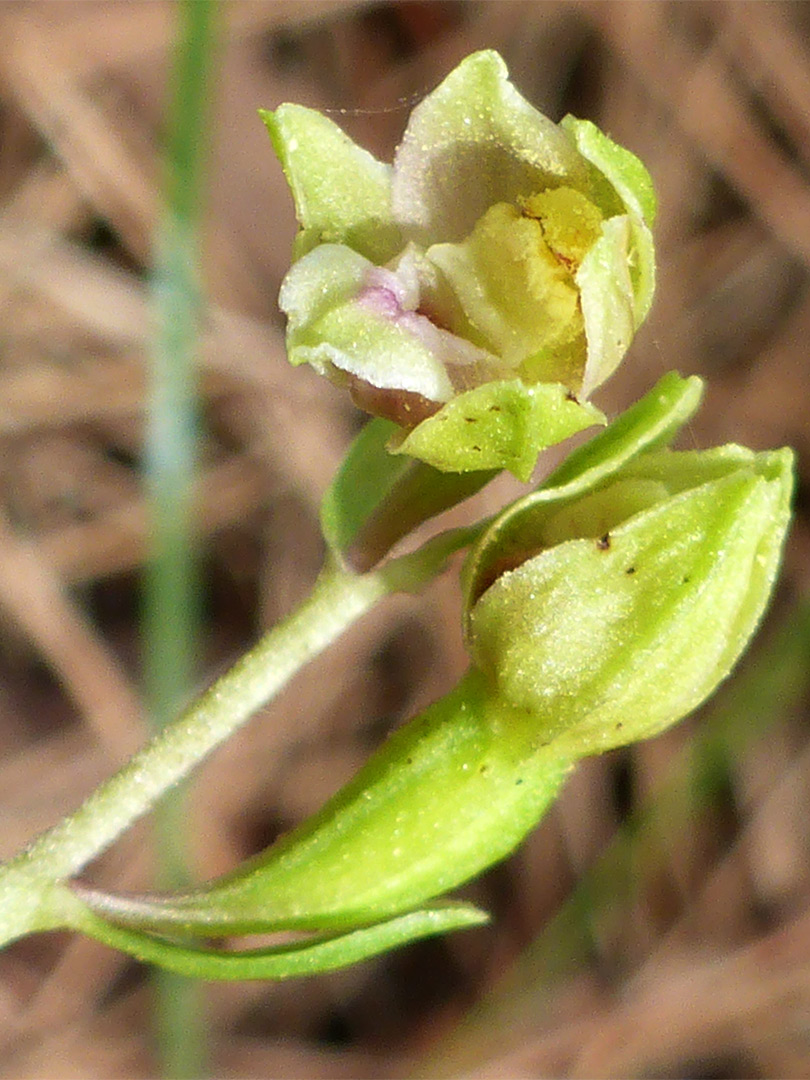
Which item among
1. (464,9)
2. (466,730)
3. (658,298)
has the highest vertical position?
(464,9)

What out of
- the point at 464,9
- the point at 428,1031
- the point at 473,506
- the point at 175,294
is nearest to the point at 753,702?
the point at 473,506

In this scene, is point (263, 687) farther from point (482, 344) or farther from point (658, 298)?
point (658, 298)

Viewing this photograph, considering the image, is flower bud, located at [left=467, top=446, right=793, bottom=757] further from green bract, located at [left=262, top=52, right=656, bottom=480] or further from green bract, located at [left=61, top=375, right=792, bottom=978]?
green bract, located at [left=262, top=52, right=656, bottom=480]

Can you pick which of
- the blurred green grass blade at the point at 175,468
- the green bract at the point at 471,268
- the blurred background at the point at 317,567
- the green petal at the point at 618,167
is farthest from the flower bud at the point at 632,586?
the blurred background at the point at 317,567

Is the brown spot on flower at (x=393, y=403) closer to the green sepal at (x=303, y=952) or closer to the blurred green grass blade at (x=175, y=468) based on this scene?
the green sepal at (x=303, y=952)

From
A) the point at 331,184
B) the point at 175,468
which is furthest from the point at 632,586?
the point at 175,468

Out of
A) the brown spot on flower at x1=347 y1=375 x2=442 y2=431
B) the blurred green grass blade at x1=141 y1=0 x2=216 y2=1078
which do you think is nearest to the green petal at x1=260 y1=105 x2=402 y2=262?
the brown spot on flower at x1=347 y1=375 x2=442 y2=431

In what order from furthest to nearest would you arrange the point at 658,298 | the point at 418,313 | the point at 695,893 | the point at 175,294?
the point at 658,298 < the point at 695,893 < the point at 175,294 < the point at 418,313
